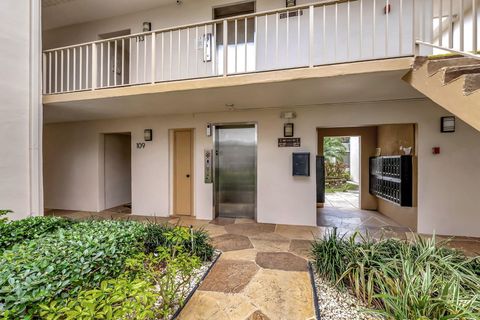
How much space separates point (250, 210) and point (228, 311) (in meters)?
3.22

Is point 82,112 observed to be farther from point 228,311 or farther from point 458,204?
point 458,204

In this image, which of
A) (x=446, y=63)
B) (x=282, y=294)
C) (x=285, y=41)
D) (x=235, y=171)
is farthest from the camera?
(x=235, y=171)

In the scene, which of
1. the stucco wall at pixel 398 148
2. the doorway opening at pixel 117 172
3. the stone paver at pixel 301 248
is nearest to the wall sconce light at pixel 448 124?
the stucco wall at pixel 398 148

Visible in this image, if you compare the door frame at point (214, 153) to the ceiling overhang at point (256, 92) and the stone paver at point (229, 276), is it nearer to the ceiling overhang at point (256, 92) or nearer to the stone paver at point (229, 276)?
the ceiling overhang at point (256, 92)

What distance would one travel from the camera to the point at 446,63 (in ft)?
8.05

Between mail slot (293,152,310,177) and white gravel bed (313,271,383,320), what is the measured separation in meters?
2.44

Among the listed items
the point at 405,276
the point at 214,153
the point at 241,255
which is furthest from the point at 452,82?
the point at 214,153

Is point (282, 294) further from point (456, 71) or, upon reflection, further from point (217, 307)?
point (456, 71)

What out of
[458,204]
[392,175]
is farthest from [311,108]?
[458,204]

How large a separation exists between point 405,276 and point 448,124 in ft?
11.4

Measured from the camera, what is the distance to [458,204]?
13.1ft

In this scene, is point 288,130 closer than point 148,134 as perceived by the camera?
Yes

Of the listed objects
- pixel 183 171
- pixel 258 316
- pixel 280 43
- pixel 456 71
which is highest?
pixel 280 43

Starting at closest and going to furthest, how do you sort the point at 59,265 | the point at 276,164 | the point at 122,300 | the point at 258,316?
1. the point at 122,300
2. the point at 59,265
3. the point at 258,316
4. the point at 276,164
